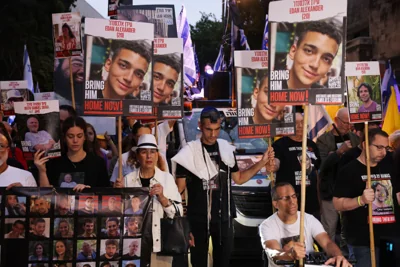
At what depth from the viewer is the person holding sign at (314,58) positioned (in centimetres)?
625

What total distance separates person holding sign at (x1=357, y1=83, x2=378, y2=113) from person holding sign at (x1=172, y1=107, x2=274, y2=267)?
6.08 ft

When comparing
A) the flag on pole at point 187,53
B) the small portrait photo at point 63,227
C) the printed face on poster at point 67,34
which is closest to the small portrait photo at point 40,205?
the small portrait photo at point 63,227

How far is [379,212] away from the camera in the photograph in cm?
743

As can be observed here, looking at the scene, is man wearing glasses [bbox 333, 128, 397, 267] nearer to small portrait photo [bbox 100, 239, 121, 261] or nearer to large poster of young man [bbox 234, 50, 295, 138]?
large poster of young man [bbox 234, 50, 295, 138]

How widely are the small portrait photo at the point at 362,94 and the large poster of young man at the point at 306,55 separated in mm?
2121

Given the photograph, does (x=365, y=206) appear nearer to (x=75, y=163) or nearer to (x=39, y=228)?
(x=75, y=163)

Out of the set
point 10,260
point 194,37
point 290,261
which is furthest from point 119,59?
point 194,37

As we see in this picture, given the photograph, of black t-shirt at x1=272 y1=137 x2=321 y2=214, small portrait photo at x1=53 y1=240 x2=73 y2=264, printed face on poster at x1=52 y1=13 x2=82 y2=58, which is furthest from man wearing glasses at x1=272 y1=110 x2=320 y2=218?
printed face on poster at x1=52 y1=13 x2=82 y2=58

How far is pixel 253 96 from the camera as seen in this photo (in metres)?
8.41

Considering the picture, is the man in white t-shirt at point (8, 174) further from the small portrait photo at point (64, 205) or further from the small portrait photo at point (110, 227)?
the small portrait photo at point (110, 227)

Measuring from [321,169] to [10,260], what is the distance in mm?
5217

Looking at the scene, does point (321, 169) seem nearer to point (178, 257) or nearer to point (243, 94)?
point (243, 94)

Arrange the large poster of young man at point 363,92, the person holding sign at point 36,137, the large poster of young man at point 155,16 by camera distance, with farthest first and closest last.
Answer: the large poster of young man at point 155,16 → the large poster of young man at point 363,92 → the person holding sign at point 36,137

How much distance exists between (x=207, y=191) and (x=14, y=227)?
2278mm
